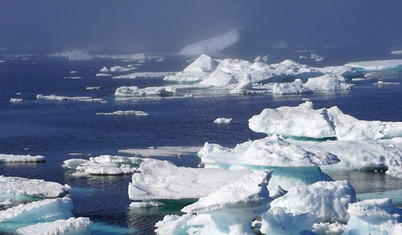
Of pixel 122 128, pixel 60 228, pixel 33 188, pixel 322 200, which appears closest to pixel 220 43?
pixel 122 128

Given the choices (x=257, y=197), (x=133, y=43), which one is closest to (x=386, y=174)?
(x=257, y=197)

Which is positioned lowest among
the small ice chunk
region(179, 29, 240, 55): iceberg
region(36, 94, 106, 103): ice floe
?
the small ice chunk

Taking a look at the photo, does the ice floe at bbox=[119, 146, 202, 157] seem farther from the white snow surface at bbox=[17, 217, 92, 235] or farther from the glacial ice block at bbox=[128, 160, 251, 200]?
the white snow surface at bbox=[17, 217, 92, 235]

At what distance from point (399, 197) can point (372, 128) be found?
658cm

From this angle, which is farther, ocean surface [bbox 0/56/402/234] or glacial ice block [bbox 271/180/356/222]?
ocean surface [bbox 0/56/402/234]

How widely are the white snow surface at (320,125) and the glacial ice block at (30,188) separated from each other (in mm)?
8882

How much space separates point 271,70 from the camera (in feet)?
179

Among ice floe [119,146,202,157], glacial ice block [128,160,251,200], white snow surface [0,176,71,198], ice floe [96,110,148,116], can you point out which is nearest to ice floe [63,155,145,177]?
ice floe [119,146,202,157]

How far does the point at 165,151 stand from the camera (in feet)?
96.8

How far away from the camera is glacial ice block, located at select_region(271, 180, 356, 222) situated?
18328mm

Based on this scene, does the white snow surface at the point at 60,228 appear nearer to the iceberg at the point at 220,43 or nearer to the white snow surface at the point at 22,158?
the white snow surface at the point at 22,158

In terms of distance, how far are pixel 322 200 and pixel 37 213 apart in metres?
6.71

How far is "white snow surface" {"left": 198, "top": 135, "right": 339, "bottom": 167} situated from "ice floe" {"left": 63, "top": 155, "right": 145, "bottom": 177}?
284 centimetres

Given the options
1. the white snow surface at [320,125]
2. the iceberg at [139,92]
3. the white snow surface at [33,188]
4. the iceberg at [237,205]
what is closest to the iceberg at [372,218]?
the iceberg at [237,205]
